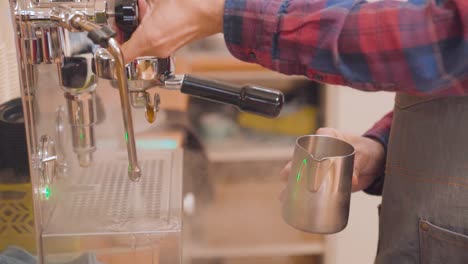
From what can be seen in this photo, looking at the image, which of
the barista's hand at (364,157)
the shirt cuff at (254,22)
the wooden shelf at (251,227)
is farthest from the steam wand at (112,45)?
the wooden shelf at (251,227)

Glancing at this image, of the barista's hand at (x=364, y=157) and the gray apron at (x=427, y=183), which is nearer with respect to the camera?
the gray apron at (x=427, y=183)

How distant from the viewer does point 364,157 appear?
77 cm

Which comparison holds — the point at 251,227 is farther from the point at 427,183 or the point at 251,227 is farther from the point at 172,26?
the point at 172,26

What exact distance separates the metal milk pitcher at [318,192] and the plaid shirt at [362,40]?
0.11 m

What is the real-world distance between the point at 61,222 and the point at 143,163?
7.2 inches

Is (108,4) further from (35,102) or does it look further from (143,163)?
(143,163)

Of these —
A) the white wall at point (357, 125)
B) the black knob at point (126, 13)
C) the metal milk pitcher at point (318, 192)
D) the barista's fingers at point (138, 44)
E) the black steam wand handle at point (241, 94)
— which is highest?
the black knob at point (126, 13)

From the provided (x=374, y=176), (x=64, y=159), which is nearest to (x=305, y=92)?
(x=374, y=176)

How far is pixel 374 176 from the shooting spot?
31.5 inches

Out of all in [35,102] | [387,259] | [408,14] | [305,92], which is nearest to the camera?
[408,14]

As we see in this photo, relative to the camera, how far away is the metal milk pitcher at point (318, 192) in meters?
0.61

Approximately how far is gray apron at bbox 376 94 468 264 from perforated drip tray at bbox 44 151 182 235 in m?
0.26

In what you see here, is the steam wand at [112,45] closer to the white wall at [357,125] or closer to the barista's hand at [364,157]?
the barista's hand at [364,157]

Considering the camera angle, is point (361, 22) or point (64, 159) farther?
point (64, 159)
